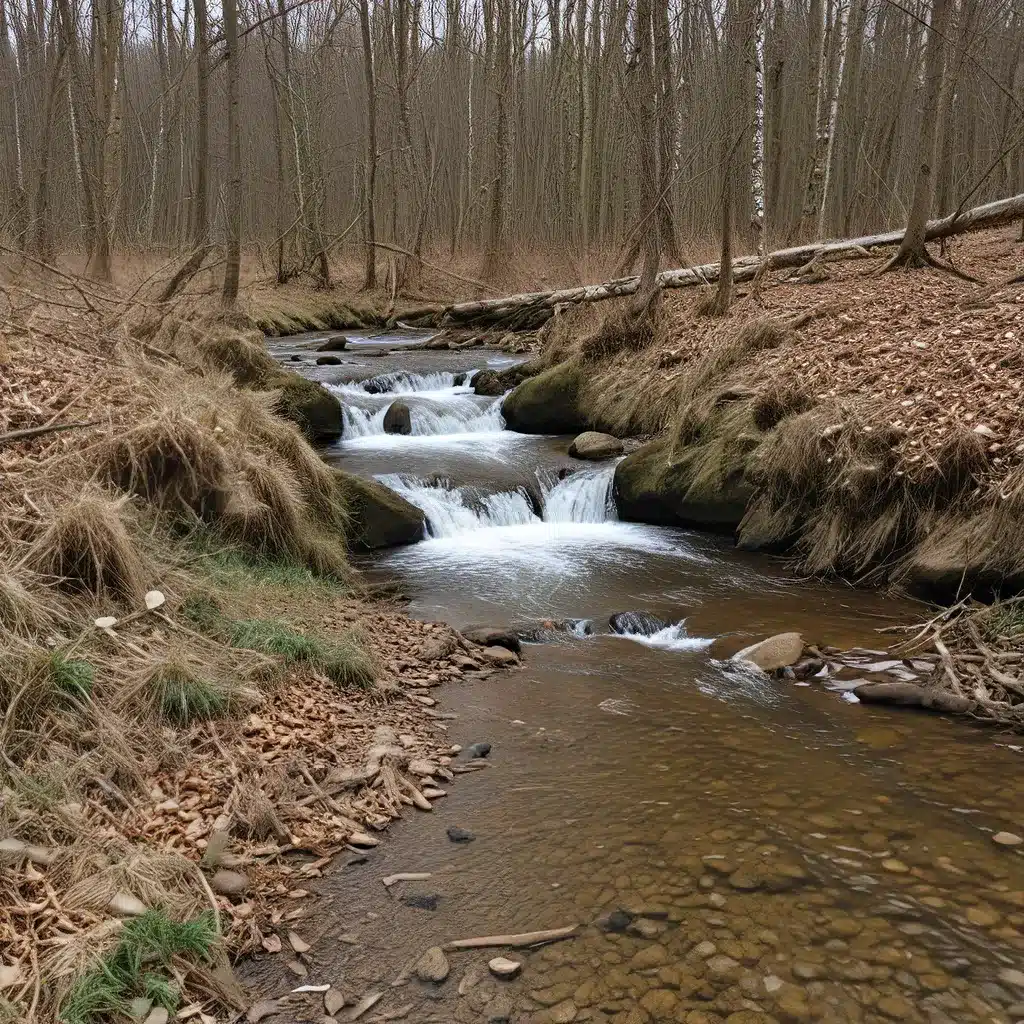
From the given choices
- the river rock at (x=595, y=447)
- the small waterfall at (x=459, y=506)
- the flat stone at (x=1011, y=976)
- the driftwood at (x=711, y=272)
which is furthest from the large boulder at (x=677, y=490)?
the flat stone at (x=1011, y=976)

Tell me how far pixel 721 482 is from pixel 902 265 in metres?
5.59

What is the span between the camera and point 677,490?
366 inches

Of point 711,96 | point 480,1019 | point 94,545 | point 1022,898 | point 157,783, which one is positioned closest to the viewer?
point 480,1019

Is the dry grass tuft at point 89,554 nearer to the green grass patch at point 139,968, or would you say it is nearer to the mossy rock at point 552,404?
the green grass patch at point 139,968

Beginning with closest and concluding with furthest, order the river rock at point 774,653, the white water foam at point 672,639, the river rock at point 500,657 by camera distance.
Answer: the river rock at point 774,653 < the river rock at point 500,657 < the white water foam at point 672,639

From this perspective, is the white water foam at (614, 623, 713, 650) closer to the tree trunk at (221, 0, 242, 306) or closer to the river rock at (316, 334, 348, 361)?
the tree trunk at (221, 0, 242, 306)

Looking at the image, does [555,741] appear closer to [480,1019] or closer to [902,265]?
[480,1019]

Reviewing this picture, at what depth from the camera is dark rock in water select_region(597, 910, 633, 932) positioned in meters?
3.16

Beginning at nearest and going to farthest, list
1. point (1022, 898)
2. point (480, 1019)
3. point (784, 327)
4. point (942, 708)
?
point (480, 1019) < point (1022, 898) < point (942, 708) < point (784, 327)

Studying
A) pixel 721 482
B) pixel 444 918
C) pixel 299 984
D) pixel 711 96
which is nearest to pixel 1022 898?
pixel 444 918

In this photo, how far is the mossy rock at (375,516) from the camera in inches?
331

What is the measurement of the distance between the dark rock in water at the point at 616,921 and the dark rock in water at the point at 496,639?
9.32ft

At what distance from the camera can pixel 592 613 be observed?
22.7ft

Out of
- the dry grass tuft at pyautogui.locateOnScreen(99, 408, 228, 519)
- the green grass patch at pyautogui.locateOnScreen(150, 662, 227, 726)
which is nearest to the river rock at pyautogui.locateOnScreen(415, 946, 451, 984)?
the green grass patch at pyautogui.locateOnScreen(150, 662, 227, 726)
